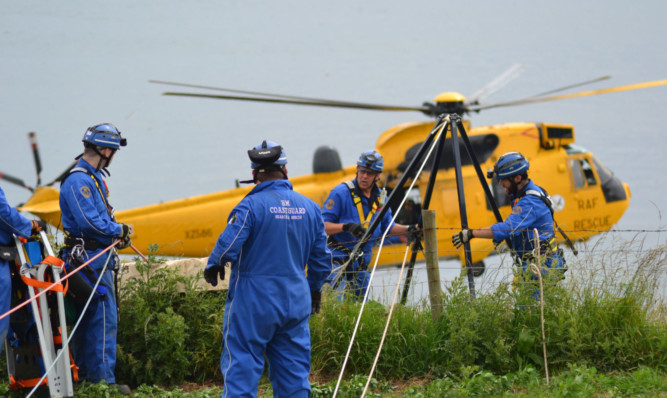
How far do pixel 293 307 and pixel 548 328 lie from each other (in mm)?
2192

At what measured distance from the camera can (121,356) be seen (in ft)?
19.2

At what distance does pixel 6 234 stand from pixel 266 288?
2.15 meters

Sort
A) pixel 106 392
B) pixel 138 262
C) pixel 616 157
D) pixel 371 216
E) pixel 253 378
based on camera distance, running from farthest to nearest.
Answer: pixel 616 157
pixel 371 216
pixel 138 262
pixel 106 392
pixel 253 378

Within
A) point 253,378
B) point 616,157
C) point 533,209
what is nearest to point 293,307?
point 253,378

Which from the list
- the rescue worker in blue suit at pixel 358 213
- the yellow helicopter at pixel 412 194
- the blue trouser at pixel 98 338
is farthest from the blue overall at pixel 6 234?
the yellow helicopter at pixel 412 194

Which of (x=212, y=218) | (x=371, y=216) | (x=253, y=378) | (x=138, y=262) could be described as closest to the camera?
(x=253, y=378)

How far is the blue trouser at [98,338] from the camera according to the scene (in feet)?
18.2

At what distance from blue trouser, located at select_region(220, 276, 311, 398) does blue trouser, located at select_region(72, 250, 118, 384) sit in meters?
1.58

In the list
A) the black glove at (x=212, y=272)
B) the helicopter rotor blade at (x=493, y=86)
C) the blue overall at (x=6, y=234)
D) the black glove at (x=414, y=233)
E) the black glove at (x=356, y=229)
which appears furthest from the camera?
the helicopter rotor blade at (x=493, y=86)

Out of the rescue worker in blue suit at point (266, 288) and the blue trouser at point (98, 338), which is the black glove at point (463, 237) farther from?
the blue trouser at point (98, 338)

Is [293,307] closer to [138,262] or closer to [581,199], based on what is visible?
[138,262]

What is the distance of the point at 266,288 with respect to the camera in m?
→ 4.32

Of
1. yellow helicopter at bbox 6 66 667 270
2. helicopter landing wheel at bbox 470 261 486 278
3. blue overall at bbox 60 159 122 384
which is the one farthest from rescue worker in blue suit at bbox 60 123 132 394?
yellow helicopter at bbox 6 66 667 270

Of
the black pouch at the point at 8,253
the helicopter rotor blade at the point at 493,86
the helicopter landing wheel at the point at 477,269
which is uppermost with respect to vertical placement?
the helicopter rotor blade at the point at 493,86
